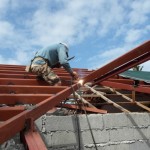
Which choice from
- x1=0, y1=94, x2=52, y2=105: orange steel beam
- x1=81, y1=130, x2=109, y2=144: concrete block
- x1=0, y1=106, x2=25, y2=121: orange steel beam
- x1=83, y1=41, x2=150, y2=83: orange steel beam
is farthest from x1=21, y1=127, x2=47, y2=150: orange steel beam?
x1=83, y1=41, x2=150, y2=83: orange steel beam

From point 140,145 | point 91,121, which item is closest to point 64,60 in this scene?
point 91,121

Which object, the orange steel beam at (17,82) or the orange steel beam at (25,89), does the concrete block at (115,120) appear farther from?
the orange steel beam at (17,82)

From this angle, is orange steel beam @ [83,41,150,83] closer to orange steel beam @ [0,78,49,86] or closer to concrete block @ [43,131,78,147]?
concrete block @ [43,131,78,147]

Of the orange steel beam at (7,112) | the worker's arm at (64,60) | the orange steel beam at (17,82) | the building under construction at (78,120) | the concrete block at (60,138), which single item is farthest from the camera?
the worker's arm at (64,60)

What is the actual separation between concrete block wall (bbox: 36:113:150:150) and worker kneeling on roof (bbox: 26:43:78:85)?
119 centimetres

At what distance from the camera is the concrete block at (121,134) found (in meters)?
3.62

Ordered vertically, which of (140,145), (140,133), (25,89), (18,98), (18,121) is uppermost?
(25,89)

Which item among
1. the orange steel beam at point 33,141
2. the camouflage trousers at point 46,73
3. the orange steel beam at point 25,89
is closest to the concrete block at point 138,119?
the orange steel beam at point 25,89

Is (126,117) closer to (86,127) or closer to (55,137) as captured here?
(86,127)

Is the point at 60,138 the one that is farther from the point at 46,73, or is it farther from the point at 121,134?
the point at 46,73

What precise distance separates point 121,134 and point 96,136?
0.37 metres

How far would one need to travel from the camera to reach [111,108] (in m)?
6.24

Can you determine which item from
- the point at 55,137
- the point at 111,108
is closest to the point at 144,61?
the point at 55,137

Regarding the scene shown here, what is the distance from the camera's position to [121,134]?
3.68 metres
